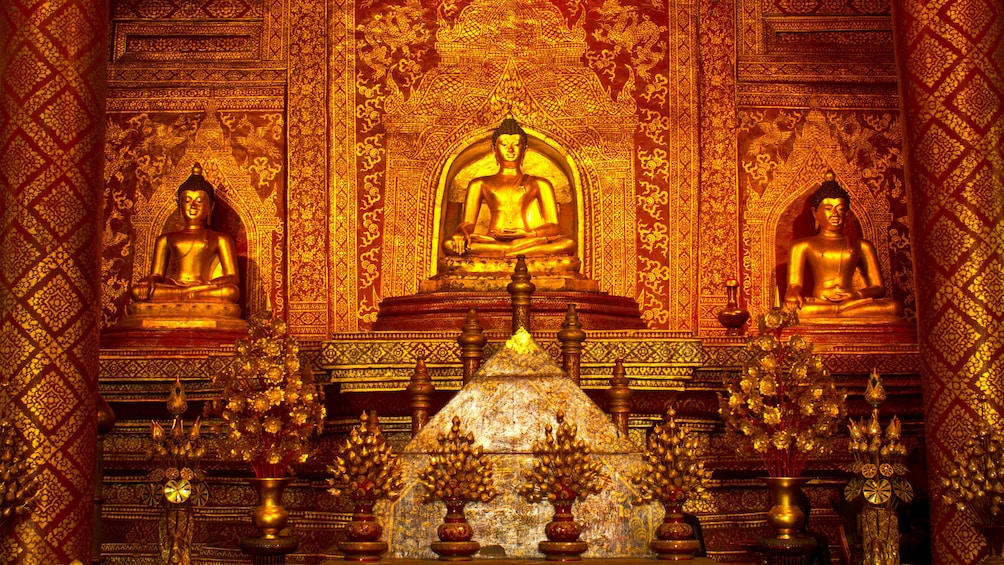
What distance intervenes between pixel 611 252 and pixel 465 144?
4.73 feet

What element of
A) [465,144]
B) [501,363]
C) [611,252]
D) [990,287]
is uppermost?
[465,144]

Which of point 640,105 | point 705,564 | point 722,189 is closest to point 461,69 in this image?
point 640,105

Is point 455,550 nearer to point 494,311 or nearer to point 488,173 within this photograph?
point 494,311

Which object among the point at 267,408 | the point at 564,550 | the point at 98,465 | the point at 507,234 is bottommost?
the point at 564,550

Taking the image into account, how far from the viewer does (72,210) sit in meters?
7.93

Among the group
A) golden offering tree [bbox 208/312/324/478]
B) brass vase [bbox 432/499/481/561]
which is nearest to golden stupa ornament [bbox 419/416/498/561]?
brass vase [bbox 432/499/481/561]

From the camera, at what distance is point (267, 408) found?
6.98 metres

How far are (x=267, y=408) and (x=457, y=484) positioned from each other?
1415 millimetres

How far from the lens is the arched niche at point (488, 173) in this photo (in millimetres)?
12070

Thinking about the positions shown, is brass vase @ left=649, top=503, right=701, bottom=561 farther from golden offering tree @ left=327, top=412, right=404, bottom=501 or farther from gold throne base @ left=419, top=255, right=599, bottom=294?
gold throne base @ left=419, top=255, right=599, bottom=294

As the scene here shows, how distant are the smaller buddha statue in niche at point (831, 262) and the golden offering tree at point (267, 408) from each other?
16.8 feet

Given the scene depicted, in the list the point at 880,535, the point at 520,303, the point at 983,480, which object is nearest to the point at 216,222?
the point at 520,303

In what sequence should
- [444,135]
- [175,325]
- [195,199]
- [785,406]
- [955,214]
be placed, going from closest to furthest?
[785,406], [955,214], [175,325], [195,199], [444,135]

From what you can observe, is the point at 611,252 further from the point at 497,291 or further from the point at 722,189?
the point at 497,291
